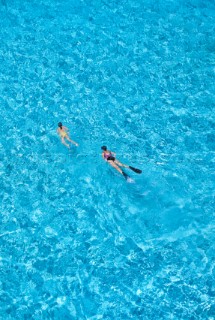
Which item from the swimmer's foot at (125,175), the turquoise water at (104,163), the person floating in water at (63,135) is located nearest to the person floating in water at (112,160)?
the swimmer's foot at (125,175)

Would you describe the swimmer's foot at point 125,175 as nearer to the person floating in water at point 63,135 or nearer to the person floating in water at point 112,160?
the person floating in water at point 112,160

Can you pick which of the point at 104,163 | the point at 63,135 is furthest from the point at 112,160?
the point at 63,135

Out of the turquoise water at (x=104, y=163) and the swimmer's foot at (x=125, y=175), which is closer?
the turquoise water at (x=104, y=163)

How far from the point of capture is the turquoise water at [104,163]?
24.3 feet

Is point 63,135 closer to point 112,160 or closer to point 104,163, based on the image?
point 104,163

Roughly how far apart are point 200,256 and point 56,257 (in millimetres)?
2561

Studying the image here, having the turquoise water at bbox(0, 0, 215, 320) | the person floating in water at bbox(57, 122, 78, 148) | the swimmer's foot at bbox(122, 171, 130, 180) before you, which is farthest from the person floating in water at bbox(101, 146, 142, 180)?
the person floating in water at bbox(57, 122, 78, 148)

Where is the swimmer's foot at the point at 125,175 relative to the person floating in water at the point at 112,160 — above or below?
below

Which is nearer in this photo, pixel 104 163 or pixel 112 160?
pixel 112 160

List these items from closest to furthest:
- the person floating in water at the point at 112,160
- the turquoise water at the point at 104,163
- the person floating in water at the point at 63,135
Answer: the turquoise water at the point at 104,163 < the person floating in water at the point at 112,160 < the person floating in water at the point at 63,135

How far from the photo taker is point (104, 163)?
868 centimetres

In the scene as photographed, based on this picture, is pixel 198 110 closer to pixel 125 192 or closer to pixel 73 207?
pixel 125 192

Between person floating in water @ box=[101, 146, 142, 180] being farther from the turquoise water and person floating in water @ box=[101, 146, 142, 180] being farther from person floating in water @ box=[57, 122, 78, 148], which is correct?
person floating in water @ box=[57, 122, 78, 148]

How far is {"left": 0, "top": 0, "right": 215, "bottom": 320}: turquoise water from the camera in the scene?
7402mm
